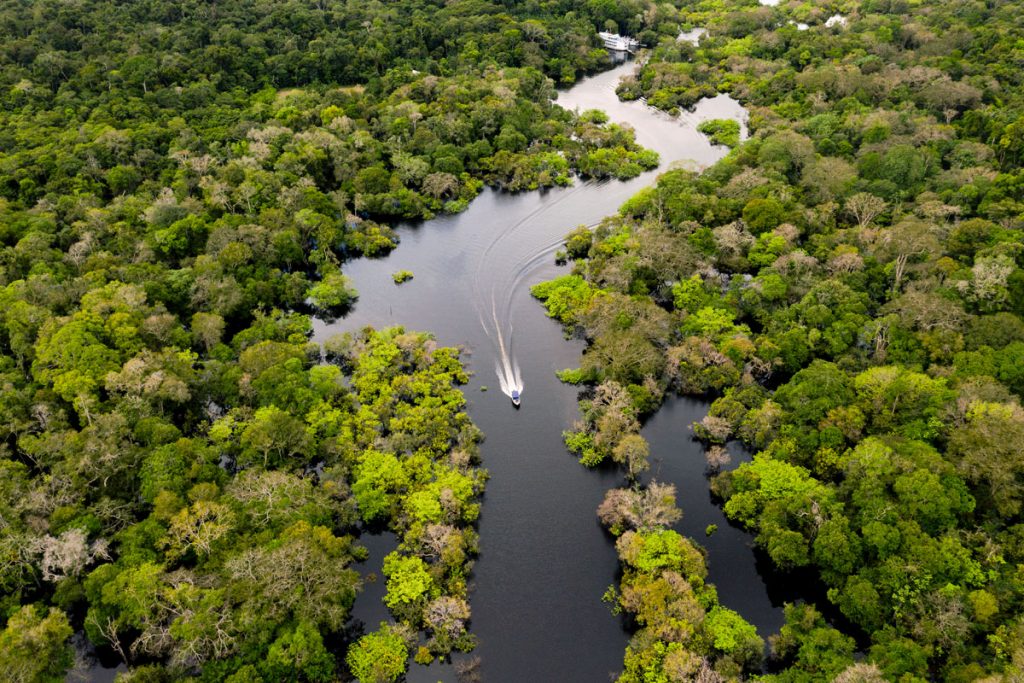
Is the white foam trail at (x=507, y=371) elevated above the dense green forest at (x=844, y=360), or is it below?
above

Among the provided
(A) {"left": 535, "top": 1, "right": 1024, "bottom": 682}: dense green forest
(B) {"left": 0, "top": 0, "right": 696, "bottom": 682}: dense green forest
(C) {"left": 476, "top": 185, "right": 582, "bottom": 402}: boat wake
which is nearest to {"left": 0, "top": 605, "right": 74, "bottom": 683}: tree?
(B) {"left": 0, "top": 0, "right": 696, "bottom": 682}: dense green forest

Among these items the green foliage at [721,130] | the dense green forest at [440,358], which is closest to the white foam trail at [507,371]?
the dense green forest at [440,358]

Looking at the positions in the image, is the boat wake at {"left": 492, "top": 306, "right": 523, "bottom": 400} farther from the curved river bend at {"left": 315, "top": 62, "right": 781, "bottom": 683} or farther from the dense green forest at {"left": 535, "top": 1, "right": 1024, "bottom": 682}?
the dense green forest at {"left": 535, "top": 1, "right": 1024, "bottom": 682}

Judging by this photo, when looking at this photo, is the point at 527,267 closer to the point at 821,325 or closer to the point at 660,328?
the point at 660,328

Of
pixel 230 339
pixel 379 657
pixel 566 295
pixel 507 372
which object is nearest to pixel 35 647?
pixel 379 657

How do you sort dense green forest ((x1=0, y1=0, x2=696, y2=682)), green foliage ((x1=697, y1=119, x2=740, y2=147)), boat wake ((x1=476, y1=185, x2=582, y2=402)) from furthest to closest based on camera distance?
green foliage ((x1=697, y1=119, x2=740, y2=147))
boat wake ((x1=476, y1=185, x2=582, y2=402))
dense green forest ((x1=0, y1=0, x2=696, y2=682))

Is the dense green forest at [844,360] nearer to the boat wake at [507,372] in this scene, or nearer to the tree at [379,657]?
the boat wake at [507,372]

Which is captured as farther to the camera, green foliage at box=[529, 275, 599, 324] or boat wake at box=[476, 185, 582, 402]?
green foliage at box=[529, 275, 599, 324]

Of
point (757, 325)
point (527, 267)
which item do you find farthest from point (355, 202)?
point (757, 325)
